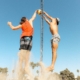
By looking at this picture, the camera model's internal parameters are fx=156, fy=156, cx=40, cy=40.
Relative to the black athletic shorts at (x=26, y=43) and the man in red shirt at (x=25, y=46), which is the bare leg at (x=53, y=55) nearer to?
the man in red shirt at (x=25, y=46)

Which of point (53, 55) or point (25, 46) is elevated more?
point (25, 46)

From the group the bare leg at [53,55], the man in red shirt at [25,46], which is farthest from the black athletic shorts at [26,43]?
the bare leg at [53,55]

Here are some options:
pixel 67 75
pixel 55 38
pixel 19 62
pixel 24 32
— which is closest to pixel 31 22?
pixel 24 32

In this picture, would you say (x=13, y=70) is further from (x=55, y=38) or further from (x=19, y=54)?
(x=55, y=38)

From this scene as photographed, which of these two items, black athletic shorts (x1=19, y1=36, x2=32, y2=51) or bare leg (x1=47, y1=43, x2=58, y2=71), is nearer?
black athletic shorts (x1=19, y1=36, x2=32, y2=51)

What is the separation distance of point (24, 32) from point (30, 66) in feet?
5.29

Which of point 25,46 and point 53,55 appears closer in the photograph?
point 25,46

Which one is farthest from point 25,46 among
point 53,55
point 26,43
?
point 53,55

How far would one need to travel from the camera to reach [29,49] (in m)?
7.17

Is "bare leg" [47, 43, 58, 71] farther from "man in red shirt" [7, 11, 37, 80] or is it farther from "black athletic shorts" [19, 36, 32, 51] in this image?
"black athletic shorts" [19, 36, 32, 51]

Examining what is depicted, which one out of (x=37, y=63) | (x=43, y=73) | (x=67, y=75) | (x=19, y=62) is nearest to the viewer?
(x=19, y=62)

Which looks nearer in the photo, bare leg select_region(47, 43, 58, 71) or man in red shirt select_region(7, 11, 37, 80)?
man in red shirt select_region(7, 11, 37, 80)

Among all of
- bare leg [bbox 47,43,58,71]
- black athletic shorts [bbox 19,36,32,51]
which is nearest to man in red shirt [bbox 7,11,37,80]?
black athletic shorts [bbox 19,36,32,51]

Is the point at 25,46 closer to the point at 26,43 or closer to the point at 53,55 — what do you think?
the point at 26,43
